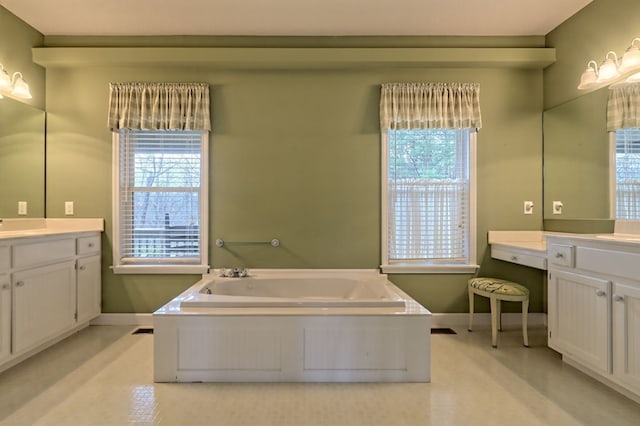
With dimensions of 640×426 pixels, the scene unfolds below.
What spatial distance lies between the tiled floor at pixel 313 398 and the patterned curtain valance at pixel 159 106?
6.07 feet

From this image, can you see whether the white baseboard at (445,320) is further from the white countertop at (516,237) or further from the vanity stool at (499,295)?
the white countertop at (516,237)

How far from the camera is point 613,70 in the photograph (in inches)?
98.3

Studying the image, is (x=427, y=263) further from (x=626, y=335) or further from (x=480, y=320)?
(x=626, y=335)

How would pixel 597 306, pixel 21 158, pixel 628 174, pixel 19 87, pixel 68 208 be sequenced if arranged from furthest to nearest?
pixel 68 208 < pixel 21 158 < pixel 19 87 < pixel 628 174 < pixel 597 306

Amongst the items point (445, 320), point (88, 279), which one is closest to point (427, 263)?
point (445, 320)

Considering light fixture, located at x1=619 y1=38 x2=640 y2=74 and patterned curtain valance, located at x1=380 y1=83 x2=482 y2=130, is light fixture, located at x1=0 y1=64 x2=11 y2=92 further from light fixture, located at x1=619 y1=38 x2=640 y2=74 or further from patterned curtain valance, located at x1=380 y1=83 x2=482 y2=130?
light fixture, located at x1=619 y1=38 x2=640 y2=74

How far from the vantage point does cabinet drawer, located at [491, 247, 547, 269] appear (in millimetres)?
2628

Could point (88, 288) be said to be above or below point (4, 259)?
below

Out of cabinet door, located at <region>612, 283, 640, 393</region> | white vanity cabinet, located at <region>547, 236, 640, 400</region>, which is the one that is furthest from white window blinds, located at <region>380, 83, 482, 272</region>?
cabinet door, located at <region>612, 283, 640, 393</region>

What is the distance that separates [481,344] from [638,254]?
4.24 ft

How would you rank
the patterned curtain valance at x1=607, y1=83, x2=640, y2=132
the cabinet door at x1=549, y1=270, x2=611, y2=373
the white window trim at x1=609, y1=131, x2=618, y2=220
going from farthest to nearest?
the white window trim at x1=609, y1=131, x2=618, y2=220 < the patterned curtain valance at x1=607, y1=83, x2=640, y2=132 < the cabinet door at x1=549, y1=270, x2=611, y2=373

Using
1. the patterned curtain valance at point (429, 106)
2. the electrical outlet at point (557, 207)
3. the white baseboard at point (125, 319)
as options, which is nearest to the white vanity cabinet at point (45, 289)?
the white baseboard at point (125, 319)

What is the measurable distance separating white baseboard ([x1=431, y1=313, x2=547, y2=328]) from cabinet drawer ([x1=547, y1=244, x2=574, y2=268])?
101cm

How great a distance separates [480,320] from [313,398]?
193 cm
